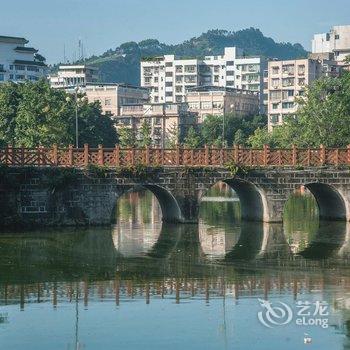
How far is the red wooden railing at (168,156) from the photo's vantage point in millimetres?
47969

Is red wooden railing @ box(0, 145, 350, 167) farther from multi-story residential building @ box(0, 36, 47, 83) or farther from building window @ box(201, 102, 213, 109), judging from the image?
building window @ box(201, 102, 213, 109)

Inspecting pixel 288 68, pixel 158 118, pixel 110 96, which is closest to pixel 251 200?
pixel 158 118

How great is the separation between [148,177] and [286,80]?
328 feet

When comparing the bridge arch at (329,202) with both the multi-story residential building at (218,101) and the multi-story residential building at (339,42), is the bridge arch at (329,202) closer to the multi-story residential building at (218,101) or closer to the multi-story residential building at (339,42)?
the multi-story residential building at (218,101)

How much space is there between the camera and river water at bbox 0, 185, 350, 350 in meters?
24.4

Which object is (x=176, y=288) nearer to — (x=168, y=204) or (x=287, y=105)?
(x=168, y=204)

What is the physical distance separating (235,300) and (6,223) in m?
20.6

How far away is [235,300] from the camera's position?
94.4 feet

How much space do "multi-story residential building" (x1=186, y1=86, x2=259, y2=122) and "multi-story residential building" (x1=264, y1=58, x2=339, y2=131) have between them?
6.67 metres

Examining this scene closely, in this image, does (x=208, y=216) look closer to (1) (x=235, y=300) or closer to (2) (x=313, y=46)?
(1) (x=235, y=300)

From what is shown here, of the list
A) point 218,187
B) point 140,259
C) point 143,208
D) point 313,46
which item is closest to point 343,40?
point 313,46

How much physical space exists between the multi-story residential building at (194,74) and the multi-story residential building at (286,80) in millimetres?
33665

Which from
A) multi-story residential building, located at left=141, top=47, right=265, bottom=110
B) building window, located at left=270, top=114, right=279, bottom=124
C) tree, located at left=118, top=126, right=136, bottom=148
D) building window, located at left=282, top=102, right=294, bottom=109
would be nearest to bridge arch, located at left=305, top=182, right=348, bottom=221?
tree, located at left=118, top=126, right=136, bottom=148

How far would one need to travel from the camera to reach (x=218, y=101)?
153125 mm
